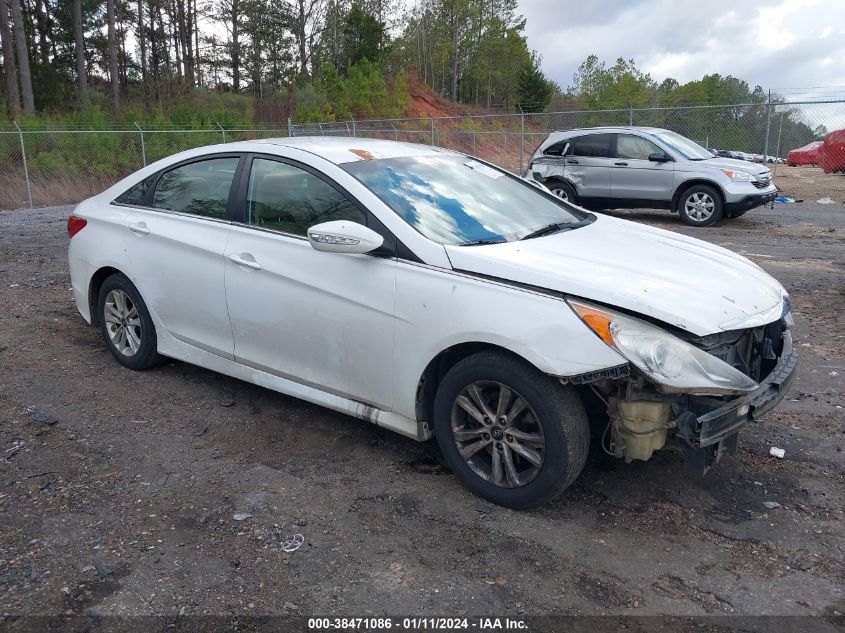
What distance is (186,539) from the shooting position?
10.4 ft

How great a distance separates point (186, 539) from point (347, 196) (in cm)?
187

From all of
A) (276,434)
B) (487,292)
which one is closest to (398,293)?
(487,292)

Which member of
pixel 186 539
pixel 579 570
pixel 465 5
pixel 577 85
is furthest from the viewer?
pixel 577 85

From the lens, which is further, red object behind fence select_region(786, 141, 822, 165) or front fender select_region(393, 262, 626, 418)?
red object behind fence select_region(786, 141, 822, 165)

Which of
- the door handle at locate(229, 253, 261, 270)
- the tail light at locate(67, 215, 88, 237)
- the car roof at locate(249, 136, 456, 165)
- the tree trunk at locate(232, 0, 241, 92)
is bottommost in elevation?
the door handle at locate(229, 253, 261, 270)

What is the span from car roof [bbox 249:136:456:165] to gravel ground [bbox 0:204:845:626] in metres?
1.58

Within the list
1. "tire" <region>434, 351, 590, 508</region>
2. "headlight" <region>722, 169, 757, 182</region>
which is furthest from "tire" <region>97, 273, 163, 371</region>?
"headlight" <region>722, 169, 757, 182</region>

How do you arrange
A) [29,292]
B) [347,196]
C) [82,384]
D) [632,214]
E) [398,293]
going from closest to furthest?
[398,293]
[347,196]
[82,384]
[29,292]
[632,214]

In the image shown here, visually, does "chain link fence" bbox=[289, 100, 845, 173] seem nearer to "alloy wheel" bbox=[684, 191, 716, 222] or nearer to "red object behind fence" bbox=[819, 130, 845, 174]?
"red object behind fence" bbox=[819, 130, 845, 174]

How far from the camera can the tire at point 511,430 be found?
3.13 meters

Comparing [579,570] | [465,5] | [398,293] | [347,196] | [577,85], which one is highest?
[465,5]

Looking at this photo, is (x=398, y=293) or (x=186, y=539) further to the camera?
(x=398, y=293)

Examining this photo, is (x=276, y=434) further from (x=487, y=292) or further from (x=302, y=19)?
(x=302, y=19)

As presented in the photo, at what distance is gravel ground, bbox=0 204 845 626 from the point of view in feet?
9.16
